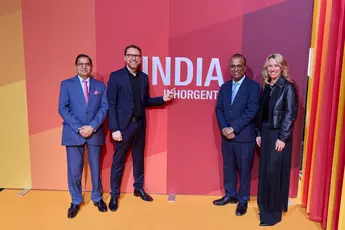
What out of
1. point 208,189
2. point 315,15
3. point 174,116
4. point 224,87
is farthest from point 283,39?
point 208,189

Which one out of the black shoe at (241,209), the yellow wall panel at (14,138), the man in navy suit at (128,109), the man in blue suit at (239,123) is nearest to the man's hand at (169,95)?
the man in navy suit at (128,109)

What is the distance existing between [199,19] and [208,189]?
2.11 metres

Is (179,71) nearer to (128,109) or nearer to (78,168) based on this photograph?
(128,109)

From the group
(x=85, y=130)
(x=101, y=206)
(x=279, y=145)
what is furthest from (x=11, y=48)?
(x=279, y=145)

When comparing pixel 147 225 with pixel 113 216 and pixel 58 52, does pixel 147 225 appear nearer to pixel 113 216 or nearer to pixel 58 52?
pixel 113 216

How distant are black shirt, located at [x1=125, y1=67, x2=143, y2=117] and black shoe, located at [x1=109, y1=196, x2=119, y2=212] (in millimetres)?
1020

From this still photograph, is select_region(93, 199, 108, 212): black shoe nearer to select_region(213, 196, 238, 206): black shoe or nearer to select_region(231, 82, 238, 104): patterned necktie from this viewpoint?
select_region(213, 196, 238, 206): black shoe

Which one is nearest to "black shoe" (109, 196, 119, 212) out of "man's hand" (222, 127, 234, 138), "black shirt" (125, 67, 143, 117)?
"black shirt" (125, 67, 143, 117)

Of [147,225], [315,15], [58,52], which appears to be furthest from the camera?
[58,52]

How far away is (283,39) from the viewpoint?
3.83m

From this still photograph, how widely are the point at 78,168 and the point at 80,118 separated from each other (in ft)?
1.84

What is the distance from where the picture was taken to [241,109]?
3.66m

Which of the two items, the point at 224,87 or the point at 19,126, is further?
the point at 19,126

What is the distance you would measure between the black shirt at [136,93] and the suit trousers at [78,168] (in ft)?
1.91
